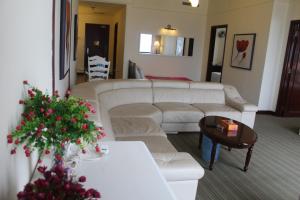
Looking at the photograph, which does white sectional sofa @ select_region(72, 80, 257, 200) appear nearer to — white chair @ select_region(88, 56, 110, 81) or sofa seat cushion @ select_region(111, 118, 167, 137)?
sofa seat cushion @ select_region(111, 118, 167, 137)

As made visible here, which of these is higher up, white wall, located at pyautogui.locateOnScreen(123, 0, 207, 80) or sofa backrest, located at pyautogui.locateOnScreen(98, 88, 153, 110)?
white wall, located at pyautogui.locateOnScreen(123, 0, 207, 80)

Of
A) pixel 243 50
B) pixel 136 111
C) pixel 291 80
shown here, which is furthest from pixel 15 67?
Answer: pixel 243 50

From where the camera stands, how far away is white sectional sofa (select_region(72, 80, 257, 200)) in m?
3.06

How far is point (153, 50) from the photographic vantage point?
8141 mm

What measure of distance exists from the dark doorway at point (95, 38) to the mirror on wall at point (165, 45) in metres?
3.80

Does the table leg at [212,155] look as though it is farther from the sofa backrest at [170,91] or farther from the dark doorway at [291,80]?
the dark doorway at [291,80]

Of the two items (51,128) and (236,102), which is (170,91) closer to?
(236,102)

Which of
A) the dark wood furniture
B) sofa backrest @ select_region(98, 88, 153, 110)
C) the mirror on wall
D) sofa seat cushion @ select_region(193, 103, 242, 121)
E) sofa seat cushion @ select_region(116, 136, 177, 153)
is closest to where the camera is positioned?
sofa seat cushion @ select_region(116, 136, 177, 153)

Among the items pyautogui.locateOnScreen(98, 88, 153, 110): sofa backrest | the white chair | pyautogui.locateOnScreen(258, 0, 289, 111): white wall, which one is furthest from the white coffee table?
pyautogui.locateOnScreen(258, 0, 289, 111): white wall

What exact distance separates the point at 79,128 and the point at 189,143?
3091 millimetres

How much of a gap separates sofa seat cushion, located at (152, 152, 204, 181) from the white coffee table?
470mm

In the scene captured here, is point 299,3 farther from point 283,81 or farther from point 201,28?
point 201,28

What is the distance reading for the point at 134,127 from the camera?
3.23 meters

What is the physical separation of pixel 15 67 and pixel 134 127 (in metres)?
2.28
